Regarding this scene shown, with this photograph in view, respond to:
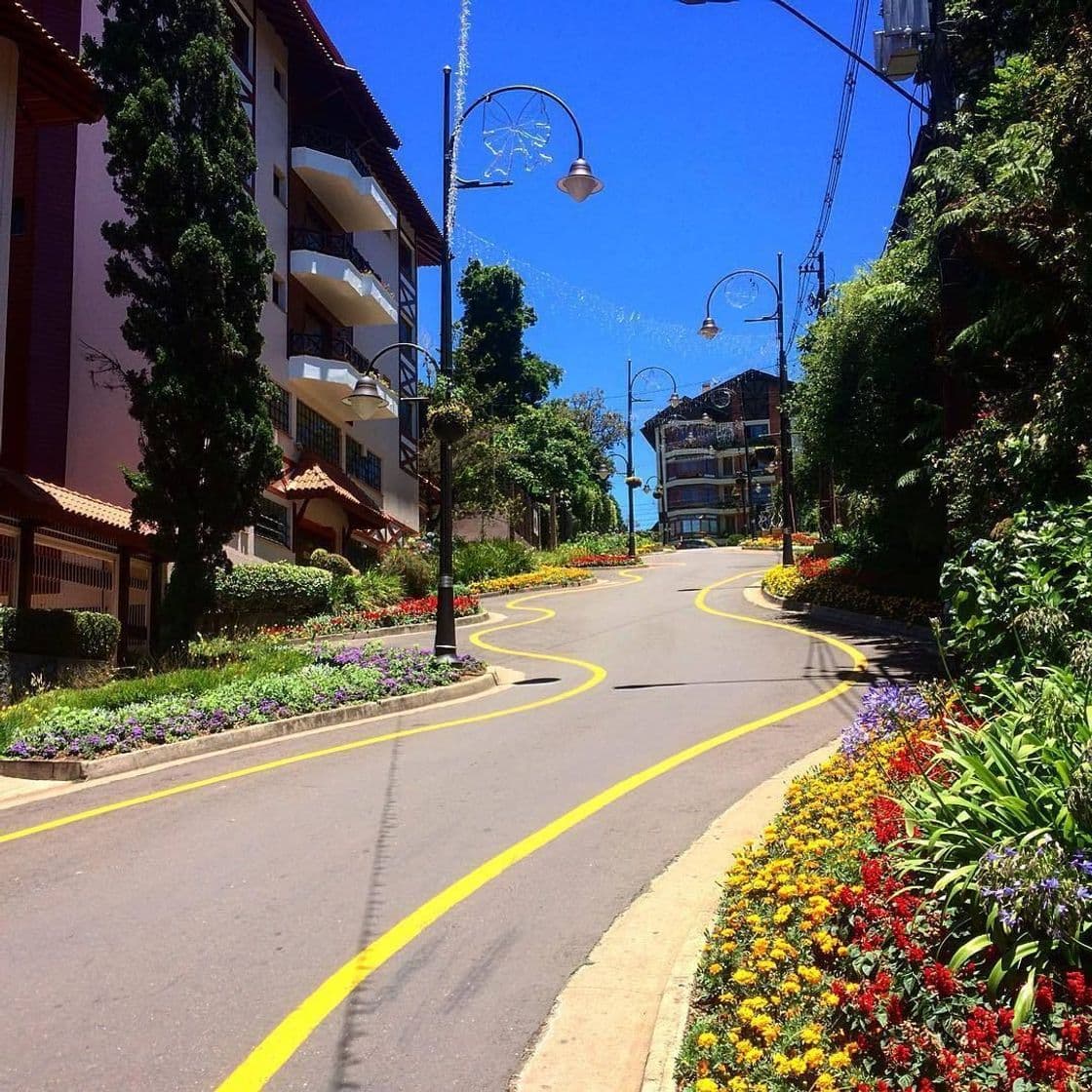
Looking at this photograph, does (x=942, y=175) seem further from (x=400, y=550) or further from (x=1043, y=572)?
(x=400, y=550)

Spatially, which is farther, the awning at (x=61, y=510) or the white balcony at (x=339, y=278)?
the white balcony at (x=339, y=278)

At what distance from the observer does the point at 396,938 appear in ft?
17.6

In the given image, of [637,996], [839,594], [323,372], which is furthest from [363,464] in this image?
[637,996]

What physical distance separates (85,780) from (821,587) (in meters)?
19.5

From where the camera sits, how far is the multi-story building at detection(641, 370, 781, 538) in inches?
4272

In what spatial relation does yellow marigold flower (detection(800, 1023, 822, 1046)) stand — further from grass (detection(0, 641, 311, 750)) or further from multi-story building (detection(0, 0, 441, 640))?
multi-story building (detection(0, 0, 441, 640))

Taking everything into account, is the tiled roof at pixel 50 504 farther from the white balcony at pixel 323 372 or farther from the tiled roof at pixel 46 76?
the white balcony at pixel 323 372

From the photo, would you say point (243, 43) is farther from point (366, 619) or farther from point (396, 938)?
point (396, 938)

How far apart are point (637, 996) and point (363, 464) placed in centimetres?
3195

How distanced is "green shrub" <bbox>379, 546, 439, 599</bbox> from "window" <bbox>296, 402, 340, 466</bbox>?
3.88 metres

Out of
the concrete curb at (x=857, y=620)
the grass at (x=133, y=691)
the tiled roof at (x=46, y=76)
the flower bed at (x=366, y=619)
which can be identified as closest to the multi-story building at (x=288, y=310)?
the flower bed at (x=366, y=619)

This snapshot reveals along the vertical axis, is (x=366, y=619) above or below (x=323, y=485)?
below

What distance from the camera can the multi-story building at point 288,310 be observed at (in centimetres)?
2152

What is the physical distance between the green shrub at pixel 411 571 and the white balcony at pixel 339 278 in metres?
8.04
